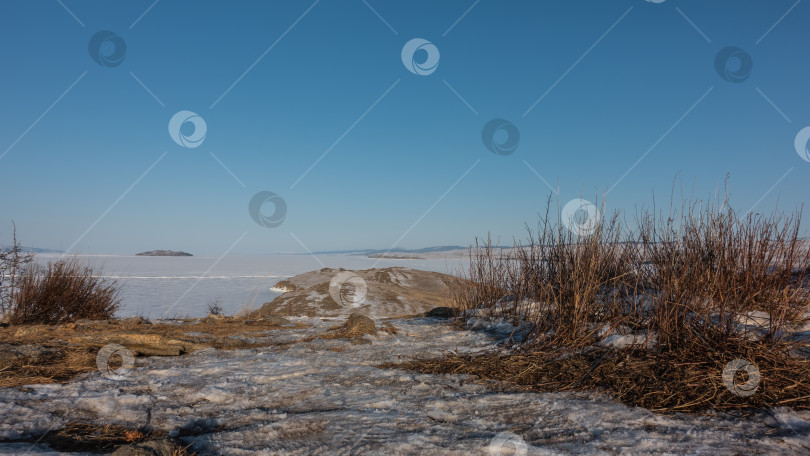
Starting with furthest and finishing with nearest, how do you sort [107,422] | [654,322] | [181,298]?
[181,298], [654,322], [107,422]

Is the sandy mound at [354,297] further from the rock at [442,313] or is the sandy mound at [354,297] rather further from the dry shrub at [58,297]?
the dry shrub at [58,297]

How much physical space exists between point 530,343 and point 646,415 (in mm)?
1489

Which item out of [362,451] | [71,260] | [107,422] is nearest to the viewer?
[362,451]

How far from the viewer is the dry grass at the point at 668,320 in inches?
91.8

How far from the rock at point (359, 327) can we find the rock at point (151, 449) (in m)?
3.20

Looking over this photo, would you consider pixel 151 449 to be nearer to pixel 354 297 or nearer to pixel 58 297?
pixel 58 297

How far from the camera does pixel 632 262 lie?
470 centimetres

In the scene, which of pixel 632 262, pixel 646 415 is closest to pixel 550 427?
pixel 646 415

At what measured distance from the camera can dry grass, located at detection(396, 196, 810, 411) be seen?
233 centimetres

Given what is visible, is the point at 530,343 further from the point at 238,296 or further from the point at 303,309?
the point at 238,296

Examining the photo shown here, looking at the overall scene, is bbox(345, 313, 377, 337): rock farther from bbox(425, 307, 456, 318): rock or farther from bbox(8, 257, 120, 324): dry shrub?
bbox(8, 257, 120, 324): dry shrub

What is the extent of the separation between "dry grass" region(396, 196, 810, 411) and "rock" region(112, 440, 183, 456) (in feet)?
6.11

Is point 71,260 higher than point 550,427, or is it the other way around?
point 71,260

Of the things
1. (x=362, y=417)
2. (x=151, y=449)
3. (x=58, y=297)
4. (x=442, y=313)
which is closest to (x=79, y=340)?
(x=58, y=297)
